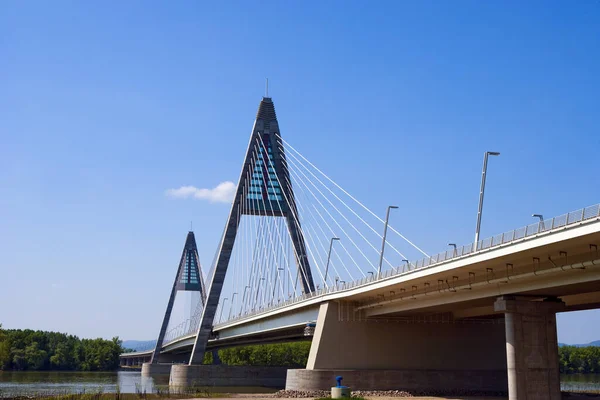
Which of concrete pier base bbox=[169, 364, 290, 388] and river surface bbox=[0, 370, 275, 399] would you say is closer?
river surface bbox=[0, 370, 275, 399]

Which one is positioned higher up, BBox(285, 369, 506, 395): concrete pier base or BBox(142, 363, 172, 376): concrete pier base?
BBox(285, 369, 506, 395): concrete pier base

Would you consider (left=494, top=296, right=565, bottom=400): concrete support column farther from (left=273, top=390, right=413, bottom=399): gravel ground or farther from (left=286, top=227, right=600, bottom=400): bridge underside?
(left=273, top=390, right=413, bottom=399): gravel ground

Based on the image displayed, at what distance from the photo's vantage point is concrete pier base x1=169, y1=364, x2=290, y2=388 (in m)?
63.1

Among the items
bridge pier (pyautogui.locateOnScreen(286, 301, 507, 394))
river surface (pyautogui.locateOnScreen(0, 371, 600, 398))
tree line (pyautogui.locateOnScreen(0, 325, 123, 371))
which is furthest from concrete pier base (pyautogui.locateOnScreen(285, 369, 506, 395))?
tree line (pyautogui.locateOnScreen(0, 325, 123, 371))

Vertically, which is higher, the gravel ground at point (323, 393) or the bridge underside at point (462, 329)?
Answer: the bridge underside at point (462, 329)

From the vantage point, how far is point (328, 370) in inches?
1690

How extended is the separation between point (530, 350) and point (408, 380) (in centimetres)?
1188

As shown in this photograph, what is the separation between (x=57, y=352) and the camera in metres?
130

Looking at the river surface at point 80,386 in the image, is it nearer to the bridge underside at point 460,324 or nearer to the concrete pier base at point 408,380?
the bridge underside at point 460,324

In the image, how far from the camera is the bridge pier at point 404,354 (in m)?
43.2

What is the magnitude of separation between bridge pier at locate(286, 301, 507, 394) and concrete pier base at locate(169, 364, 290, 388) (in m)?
20.7

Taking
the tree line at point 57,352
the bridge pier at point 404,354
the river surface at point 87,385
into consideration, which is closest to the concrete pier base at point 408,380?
the bridge pier at point 404,354

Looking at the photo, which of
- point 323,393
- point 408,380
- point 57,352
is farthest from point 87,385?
point 57,352

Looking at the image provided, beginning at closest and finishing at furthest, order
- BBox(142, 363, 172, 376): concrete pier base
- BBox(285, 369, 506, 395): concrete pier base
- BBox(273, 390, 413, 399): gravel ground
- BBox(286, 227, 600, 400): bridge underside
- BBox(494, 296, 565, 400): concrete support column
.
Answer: BBox(286, 227, 600, 400): bridge underside
BBox(494, 296, 565, 400): concrete support column
BBox(273, 390, 413, 399): gravel ground
BBox(285, 369, 506, 395): concrete pier base
BBox(142, 363, 172, 376): concrete pier base
